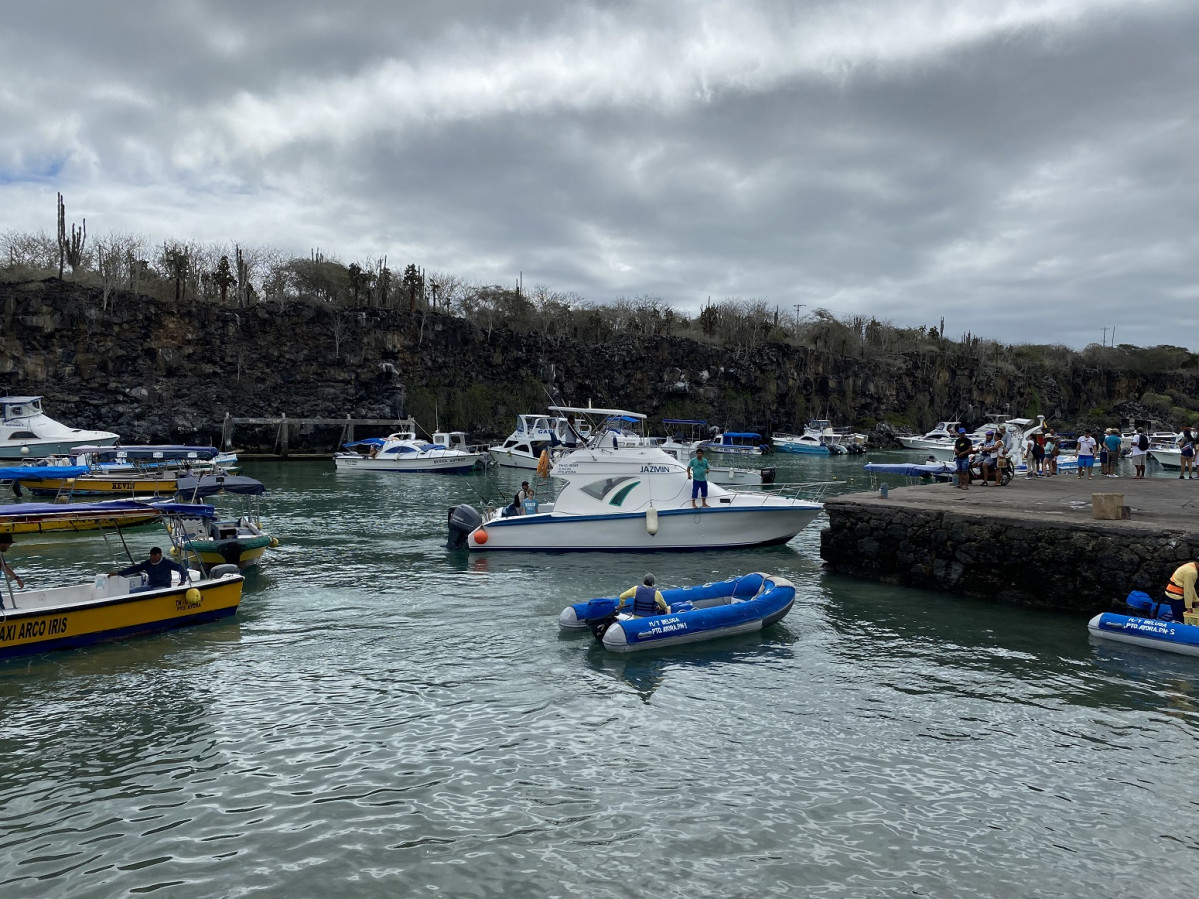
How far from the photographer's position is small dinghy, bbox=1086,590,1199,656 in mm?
12109

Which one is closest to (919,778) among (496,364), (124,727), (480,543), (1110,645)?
(1110,645)

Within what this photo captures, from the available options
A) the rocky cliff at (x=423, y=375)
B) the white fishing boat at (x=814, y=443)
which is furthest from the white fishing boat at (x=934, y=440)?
the rocky cliff at (x=423, y=375)

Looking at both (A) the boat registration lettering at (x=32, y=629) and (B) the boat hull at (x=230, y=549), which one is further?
(B) the boat hull at (x=230, y=549)

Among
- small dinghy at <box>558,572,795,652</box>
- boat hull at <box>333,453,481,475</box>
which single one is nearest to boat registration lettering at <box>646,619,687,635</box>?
small dinghy at <box>558,572,795,652</box>

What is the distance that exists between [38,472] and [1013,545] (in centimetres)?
2968

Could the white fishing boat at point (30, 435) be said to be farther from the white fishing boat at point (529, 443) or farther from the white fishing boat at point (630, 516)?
the white fishing boat at point (630, 516)

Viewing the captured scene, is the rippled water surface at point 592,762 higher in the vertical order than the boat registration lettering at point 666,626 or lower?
lower

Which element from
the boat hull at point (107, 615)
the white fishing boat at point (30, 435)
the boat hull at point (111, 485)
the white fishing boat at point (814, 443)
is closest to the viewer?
the boat hull at point (107, 615)

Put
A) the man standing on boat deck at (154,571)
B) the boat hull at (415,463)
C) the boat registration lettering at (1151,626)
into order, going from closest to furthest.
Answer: the boat registration lettering at (1151,626)
the man standing on boat deck at (154,571)
the boat hull at (415,463)

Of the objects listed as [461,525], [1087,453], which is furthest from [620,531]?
[1087,453]

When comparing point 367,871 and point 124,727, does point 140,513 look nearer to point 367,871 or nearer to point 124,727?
point 124,727

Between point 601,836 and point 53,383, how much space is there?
216 feet

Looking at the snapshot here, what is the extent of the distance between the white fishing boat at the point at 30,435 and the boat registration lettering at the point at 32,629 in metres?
39.0

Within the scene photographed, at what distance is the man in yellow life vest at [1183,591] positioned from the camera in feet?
41.3
